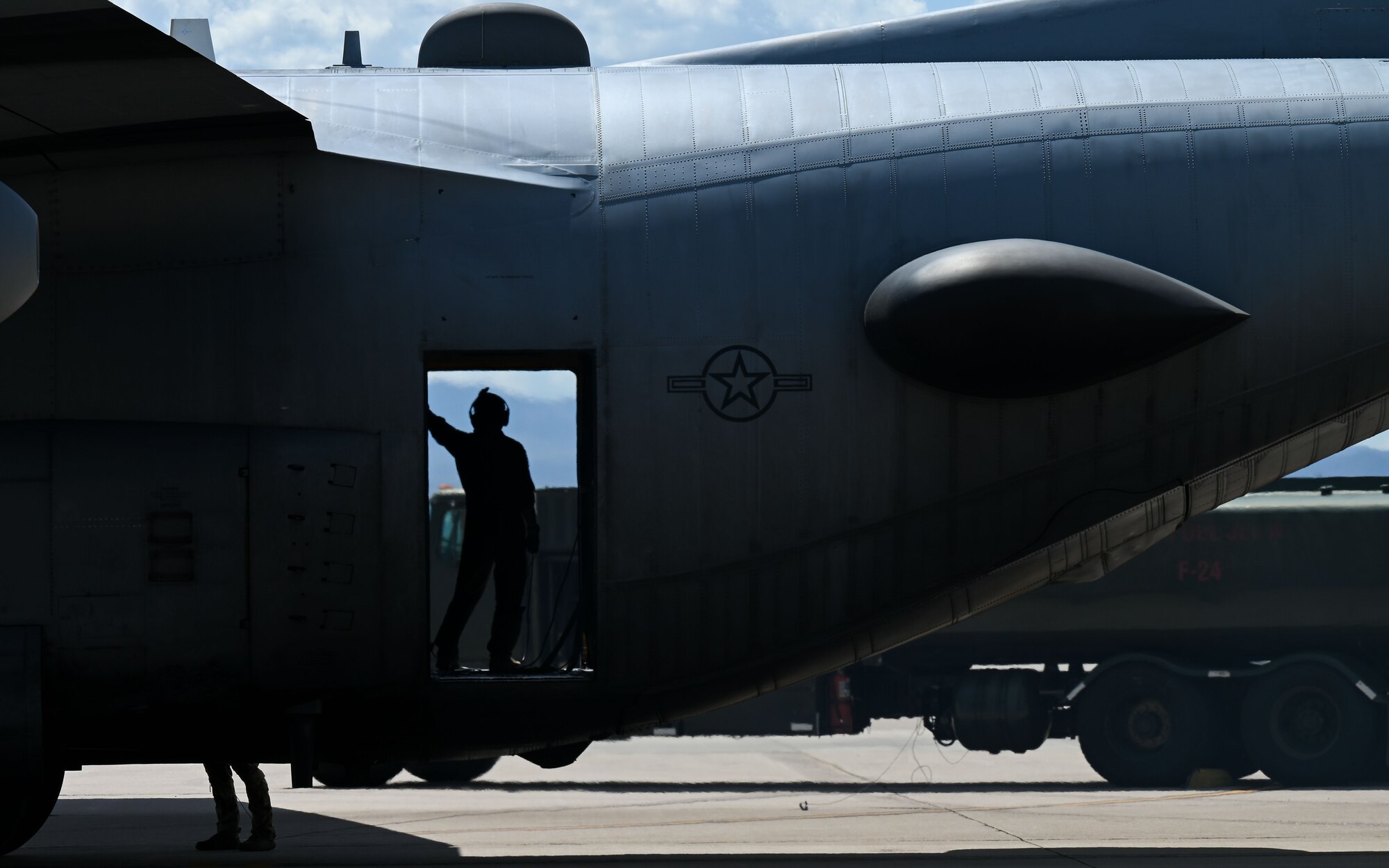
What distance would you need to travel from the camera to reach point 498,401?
9469 mm

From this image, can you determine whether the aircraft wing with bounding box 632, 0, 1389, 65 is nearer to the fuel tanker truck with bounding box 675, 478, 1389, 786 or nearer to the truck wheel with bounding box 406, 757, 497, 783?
the fuel tanker truck with bounding box 675, 478, 1389, 786

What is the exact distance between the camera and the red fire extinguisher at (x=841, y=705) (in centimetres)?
2086

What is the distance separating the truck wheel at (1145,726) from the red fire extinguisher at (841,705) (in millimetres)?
3070

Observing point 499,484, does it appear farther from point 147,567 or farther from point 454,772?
point 454,772

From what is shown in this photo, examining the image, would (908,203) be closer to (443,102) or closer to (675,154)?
(675,154)

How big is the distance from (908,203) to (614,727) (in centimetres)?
354

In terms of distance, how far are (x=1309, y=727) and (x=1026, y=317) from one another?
14.0 meters

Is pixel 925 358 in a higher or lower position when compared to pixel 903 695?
higher

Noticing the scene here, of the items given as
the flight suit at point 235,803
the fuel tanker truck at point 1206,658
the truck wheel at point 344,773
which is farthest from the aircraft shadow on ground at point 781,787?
the truck wheel at point 344,773

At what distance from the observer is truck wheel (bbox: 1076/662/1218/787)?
2000cm

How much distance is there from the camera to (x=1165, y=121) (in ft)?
29.9

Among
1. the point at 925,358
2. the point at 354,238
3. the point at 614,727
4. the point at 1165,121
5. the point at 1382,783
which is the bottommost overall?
the point at 1382,783

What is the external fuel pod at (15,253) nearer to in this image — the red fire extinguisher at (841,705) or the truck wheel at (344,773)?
the truck wheel at (344,773)

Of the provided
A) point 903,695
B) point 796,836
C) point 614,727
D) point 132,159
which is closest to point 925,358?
point 614,727
